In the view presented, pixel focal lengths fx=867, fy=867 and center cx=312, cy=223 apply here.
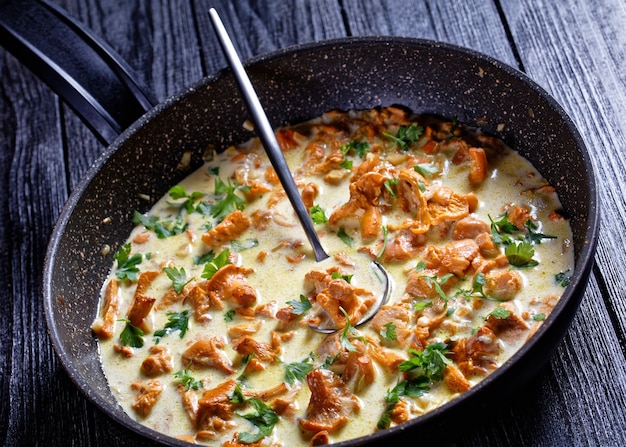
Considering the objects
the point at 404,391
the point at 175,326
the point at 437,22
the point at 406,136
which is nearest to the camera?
the point at 404,391

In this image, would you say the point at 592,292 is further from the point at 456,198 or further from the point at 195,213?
the point at 195,213

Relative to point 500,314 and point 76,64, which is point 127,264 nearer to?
point 76,64

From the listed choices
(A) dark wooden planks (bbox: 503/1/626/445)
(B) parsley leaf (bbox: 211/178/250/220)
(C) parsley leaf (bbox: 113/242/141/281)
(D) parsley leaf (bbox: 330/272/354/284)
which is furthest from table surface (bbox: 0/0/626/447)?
(B) parsley leaf (bbox: 211/178/250/220)

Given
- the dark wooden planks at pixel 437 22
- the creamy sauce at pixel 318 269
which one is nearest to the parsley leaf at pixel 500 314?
the creamy sauce at pixel 318 269

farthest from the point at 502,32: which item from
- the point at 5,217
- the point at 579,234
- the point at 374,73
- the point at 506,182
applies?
the point at 5,217

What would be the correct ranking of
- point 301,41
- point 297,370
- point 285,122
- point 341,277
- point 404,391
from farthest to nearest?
point 301,41 → point 285,122 → point 341,277 → point 297,370 → point 404,391

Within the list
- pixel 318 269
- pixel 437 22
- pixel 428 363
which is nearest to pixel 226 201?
pixel 318 269
